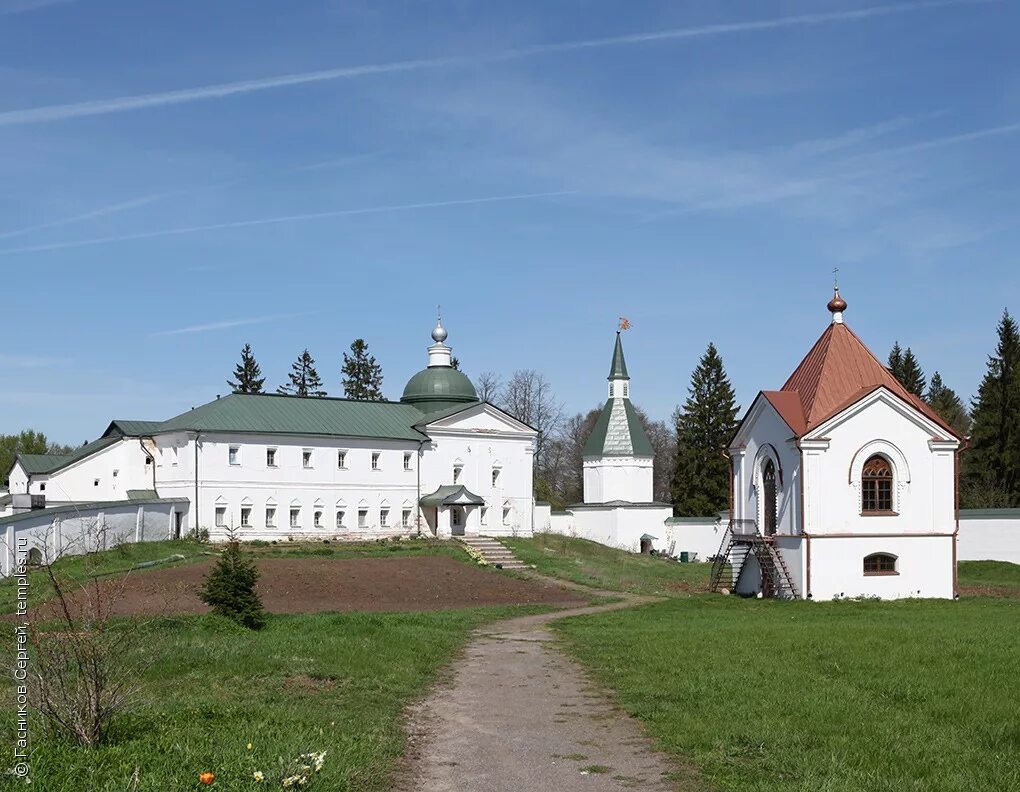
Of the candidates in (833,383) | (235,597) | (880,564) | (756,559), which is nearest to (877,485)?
(880,564)

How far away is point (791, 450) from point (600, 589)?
7.63 m

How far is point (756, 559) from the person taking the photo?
32.3 m

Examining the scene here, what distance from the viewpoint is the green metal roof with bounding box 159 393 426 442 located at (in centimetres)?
4509

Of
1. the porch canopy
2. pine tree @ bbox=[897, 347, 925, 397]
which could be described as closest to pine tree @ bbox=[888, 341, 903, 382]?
pine tree @ bbox=[897, 347, 925, 397]

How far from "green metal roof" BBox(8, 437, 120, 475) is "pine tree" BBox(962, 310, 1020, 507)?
41.6 meters

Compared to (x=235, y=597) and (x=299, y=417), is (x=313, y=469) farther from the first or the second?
(x=235, y=597)

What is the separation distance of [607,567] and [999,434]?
2652cm

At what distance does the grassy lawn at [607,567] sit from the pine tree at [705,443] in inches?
395

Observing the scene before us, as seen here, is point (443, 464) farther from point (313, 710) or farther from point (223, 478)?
Answer: point (313, 710)

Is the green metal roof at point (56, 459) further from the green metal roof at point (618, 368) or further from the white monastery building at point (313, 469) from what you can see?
the green metal roof at point (618, 368)

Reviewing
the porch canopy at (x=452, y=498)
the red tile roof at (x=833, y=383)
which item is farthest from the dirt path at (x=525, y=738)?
the porch canopy at (x=452, y=498)

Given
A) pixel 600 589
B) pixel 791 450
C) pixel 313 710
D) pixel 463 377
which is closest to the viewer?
pixel 313 710

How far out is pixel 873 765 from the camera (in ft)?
29.8

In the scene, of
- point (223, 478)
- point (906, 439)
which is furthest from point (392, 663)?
point (223, 478)
